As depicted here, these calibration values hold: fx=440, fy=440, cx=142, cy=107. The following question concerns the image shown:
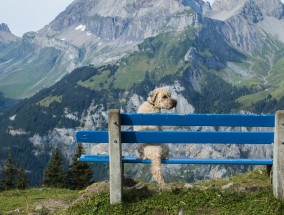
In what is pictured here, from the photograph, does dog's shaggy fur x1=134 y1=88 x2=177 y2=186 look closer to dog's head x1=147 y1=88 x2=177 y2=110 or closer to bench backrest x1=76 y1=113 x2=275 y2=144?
dog's head x1=147 y1=88 x2=177 y2=110

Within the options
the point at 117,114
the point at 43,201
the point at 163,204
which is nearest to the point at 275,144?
the point at 163,204

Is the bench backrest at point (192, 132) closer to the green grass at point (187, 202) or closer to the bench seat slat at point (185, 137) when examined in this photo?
the bench seat slat at point (185, 137)

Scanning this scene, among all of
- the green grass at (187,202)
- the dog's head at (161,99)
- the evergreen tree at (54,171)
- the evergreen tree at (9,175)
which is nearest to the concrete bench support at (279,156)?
the green grass at (187,202)

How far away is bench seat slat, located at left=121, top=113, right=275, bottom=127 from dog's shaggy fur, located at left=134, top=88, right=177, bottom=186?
1597 mm

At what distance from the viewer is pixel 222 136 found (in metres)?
10.3

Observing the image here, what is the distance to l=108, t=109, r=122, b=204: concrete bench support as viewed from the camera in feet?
33.1

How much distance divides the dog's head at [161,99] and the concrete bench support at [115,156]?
3.19 meters

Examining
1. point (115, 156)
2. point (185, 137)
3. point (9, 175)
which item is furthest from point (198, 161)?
point (9, 175)

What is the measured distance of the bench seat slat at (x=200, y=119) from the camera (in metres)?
9.99

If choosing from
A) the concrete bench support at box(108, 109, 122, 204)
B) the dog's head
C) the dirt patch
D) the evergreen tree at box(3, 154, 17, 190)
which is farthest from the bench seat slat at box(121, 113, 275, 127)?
the evergreen tree at box(3, 154, 17, 190)

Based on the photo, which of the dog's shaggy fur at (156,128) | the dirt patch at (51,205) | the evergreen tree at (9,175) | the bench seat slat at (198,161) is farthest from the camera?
the evergreen tree at (9,175)

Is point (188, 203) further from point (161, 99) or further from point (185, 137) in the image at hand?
point (161, 99)

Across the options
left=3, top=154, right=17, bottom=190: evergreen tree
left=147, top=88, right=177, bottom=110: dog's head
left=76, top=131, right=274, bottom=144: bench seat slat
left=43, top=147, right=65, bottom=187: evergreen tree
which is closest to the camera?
left=76, top=131, right=274, bottom=144: bench seat slat

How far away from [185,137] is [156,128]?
2.15 m
